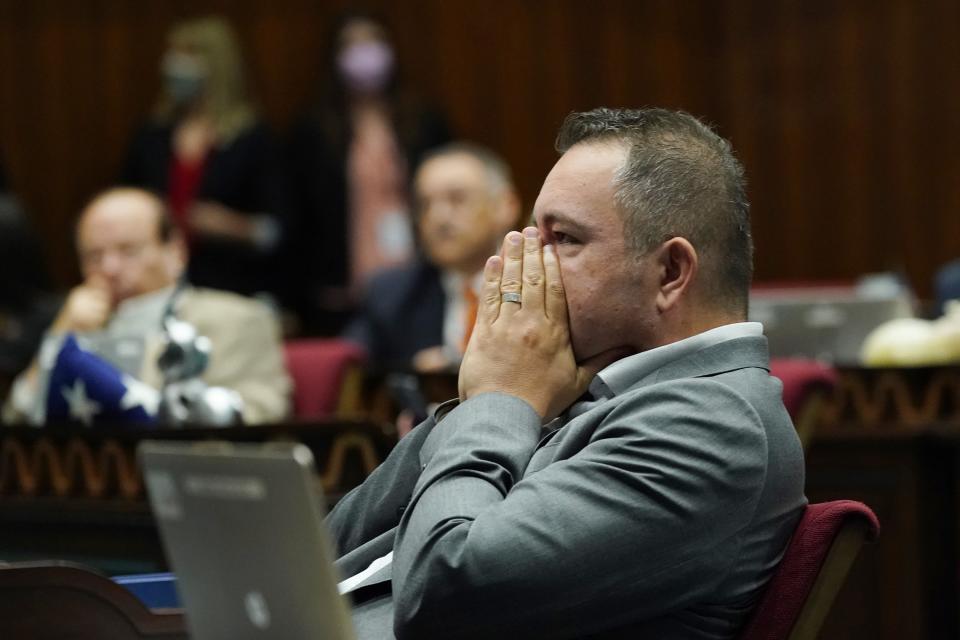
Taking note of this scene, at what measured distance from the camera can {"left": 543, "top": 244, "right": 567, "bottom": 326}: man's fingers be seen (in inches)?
80.9

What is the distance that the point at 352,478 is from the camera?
3.34 m

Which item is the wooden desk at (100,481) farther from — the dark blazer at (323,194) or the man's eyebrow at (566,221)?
the dark blazer at (323,194)

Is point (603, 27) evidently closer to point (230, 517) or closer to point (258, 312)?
point (258, 312)

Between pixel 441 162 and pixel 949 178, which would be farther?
pixel 949 178

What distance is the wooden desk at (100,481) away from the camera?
332 centimetres

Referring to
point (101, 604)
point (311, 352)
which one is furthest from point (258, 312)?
point (101, 604)

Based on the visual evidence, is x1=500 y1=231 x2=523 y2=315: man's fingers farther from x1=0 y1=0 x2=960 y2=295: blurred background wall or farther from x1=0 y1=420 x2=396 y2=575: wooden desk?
x1=0 y1=0 x2=960 y2=295: blurred background wall

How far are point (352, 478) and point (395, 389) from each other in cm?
59

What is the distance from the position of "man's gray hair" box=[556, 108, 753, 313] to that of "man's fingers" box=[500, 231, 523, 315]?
0.15 meters

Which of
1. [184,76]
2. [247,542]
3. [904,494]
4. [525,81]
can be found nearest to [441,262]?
[904,494]

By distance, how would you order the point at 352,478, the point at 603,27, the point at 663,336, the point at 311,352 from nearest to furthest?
the point at 663,336, the point at 352,478, the point at 311,352, the point at 603,27

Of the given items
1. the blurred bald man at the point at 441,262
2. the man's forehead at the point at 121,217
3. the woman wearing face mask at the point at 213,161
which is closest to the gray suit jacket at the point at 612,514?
the man's forehead at the point at 121,217

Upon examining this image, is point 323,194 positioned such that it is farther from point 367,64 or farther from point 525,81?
point 525,81

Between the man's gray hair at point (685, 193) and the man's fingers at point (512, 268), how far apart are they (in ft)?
0.50
